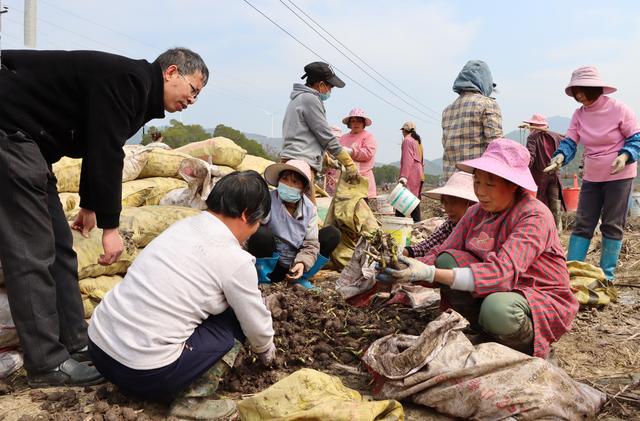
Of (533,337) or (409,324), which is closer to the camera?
(533,337)

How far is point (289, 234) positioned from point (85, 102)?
1.82 metres

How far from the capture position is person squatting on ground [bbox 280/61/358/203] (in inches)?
172

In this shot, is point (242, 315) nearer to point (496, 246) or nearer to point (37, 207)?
point (37, 207)

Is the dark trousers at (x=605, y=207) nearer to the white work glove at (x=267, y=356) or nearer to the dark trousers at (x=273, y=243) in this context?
the dark trousers at (x=273, y=243)

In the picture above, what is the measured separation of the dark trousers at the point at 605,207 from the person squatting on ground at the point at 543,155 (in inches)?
66.3

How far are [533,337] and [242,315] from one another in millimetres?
1315

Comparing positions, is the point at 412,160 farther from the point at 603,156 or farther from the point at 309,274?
the point at 309,274

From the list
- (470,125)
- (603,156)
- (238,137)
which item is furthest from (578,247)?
(238,137)

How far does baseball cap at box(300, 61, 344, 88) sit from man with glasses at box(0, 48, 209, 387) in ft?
6.87

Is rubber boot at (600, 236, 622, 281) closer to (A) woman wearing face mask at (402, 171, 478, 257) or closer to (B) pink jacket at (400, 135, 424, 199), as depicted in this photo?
(A) woman wearing face mask at (402, 171, 478, 257)

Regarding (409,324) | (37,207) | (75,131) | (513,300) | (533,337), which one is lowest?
(409,324)

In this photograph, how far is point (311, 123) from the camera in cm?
440

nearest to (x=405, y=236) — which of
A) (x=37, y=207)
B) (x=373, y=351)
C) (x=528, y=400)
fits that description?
(x=373, y=351)

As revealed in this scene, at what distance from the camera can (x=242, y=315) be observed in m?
1.94
